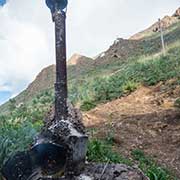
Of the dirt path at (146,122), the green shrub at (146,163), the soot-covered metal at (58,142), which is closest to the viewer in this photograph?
the soot-covered metal at (58,142)

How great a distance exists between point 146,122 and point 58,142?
23.3ft

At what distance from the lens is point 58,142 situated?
480 cm

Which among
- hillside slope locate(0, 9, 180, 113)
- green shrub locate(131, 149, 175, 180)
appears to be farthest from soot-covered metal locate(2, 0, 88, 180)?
hillside slope locate(0, 9, 180, 113)

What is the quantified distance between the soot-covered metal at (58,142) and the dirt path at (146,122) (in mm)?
3913

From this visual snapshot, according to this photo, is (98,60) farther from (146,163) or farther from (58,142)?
(58,142)

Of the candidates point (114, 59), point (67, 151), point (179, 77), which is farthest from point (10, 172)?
point (114, 59)

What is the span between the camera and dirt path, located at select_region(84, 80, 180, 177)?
9594 millimetres

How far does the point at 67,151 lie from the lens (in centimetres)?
472

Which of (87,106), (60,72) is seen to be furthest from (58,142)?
(87,106)

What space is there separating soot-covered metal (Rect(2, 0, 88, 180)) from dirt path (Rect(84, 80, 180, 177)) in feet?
12.8

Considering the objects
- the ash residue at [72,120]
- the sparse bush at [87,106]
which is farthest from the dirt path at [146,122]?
the ash residue at [72,120]

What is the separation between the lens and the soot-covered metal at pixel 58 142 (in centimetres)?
476

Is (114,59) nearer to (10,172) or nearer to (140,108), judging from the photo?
(140,108)

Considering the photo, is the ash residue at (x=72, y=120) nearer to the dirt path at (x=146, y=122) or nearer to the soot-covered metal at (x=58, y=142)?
A: the soot-covered metal at (x=58, y=142)
